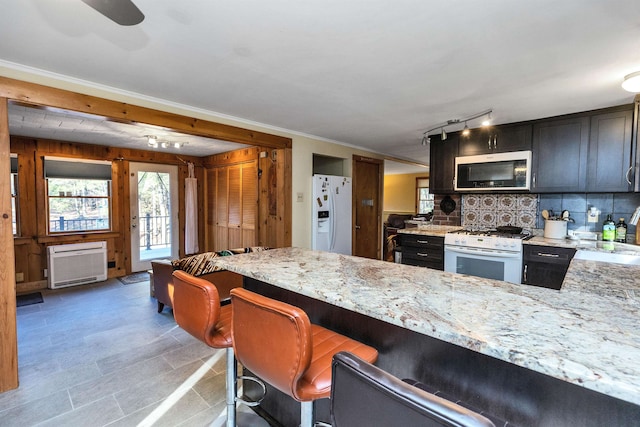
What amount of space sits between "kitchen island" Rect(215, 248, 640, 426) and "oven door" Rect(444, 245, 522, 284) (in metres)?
2.09

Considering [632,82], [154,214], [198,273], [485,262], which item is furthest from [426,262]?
[154,214]

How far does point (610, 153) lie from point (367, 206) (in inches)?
134

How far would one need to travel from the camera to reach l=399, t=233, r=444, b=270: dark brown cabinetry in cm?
378

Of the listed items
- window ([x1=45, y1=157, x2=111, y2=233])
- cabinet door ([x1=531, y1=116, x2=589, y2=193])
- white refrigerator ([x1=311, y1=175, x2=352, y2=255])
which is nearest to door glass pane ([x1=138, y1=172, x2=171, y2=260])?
window ([x1=45, y1=157, x2=111, y2=233])

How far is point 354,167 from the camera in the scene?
5289 mm

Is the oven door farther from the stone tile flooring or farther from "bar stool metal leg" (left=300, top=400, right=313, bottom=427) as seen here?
"bar stool metal leg" (left=300, top=400, right=313, bottom=427)

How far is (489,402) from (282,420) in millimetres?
1259

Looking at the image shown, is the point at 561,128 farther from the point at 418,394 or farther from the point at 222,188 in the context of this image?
the point at 222,188

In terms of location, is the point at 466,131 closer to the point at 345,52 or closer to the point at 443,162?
the point at 443,162

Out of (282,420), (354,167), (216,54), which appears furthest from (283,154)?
(282,420)

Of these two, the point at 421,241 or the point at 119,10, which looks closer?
the point at 119,10

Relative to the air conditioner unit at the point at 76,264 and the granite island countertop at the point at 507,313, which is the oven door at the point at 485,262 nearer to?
the granite island countertop at the point at 507,313

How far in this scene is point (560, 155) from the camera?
10.8 ft

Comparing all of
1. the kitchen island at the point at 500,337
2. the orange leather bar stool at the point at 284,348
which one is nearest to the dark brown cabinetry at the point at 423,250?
the kitchen island at the point at 500,337
